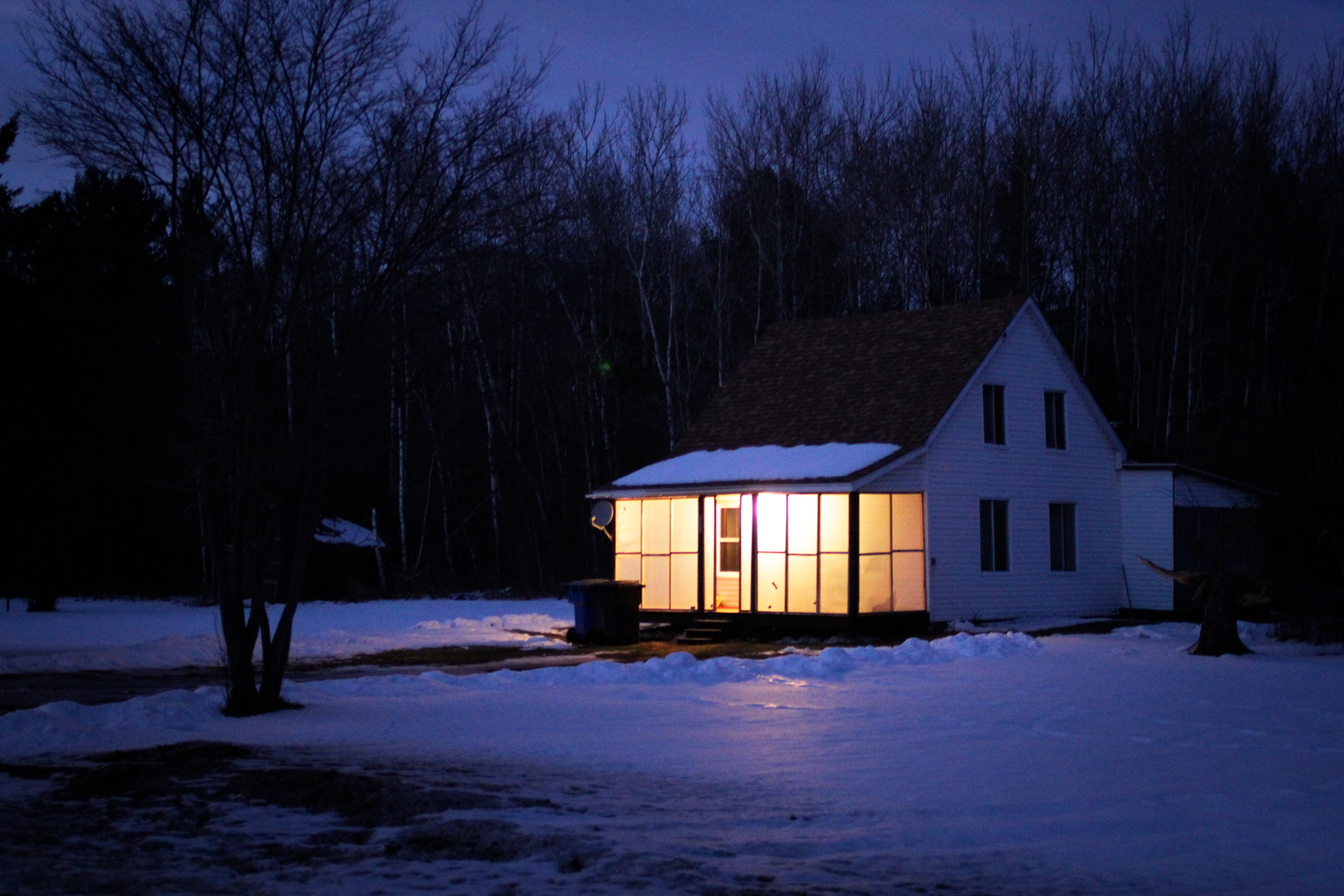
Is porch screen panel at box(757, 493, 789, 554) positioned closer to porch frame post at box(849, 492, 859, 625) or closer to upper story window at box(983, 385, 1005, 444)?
porch frame post at box(849, 492, 859, 625)

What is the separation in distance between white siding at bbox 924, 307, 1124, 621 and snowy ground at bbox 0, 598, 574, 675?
739 centimetres

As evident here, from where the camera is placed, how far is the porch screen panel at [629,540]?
88.8 feet

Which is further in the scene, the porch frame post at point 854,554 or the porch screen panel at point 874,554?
the porch screen panel at point 874,554

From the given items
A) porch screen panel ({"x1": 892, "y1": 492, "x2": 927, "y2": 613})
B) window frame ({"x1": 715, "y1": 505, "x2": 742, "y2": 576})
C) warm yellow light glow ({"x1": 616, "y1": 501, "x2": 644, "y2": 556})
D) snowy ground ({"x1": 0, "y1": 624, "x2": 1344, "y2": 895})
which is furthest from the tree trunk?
warm yellow light glow ({"x1": 616, "y1": 501, "x2": 644, "y2": 556})

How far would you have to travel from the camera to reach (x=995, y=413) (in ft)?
86.3

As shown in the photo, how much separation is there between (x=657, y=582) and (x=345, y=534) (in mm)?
16564

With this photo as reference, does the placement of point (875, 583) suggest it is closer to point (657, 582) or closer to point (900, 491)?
point (900, 491)

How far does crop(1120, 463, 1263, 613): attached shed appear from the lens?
2727 cm

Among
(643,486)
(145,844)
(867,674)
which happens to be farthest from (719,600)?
(145,844)

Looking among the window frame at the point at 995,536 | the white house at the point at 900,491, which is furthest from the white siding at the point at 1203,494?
the window frame at the point at 995,536

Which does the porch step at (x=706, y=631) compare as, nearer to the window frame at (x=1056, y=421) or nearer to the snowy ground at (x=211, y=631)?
the snowy ground at (x=211, y=631)

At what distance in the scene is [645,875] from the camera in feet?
22.6

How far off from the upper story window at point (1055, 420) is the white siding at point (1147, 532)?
1855mm

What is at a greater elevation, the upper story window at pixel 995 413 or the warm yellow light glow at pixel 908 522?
the upper story window at pixel 995 413
